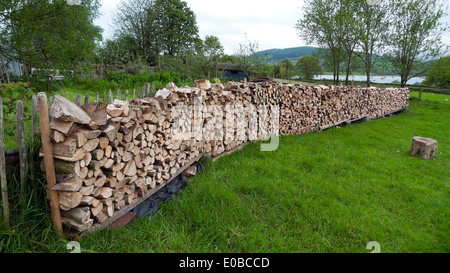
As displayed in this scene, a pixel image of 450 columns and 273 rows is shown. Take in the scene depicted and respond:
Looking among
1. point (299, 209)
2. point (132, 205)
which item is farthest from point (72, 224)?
point (299, 209)

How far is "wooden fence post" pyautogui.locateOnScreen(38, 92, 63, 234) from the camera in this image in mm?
1812

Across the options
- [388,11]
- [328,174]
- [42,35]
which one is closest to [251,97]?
[328,174]

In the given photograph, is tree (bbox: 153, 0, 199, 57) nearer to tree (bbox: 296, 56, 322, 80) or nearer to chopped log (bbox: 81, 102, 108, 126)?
tree (bbox: 296, 56, 322, 80)

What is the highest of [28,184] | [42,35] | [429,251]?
[42,35]

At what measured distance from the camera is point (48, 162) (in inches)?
73.2

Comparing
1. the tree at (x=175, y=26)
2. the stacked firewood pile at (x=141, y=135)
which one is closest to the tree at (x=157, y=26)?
the tree at (x=175, y=26)

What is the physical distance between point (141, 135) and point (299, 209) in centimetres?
199

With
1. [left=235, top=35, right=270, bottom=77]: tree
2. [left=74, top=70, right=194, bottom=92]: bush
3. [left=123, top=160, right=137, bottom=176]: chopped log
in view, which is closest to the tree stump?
[left=123, top=160, right=137, bottom=176]: chopped log

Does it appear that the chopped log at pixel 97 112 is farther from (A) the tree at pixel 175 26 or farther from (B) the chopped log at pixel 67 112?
(A) the tree at pixel 175 26

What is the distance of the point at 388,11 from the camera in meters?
15.8

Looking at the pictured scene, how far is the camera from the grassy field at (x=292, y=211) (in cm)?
222
